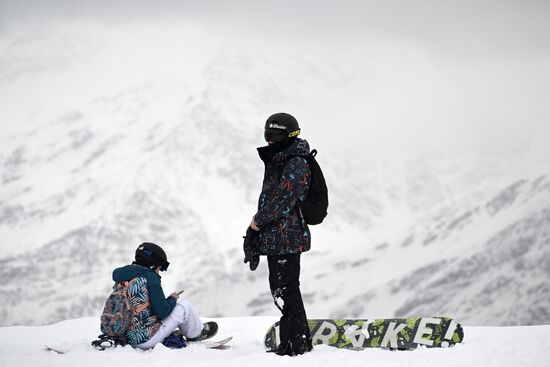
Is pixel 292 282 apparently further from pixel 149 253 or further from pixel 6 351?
pixel 6 351

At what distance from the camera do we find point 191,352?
10188mm

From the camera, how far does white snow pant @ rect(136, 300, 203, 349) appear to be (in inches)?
411

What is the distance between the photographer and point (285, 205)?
951 centimetres

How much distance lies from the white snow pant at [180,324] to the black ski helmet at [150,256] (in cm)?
77

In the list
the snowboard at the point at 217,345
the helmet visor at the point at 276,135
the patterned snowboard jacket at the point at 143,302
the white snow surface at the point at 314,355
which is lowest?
the snowboard at the point at 217,345

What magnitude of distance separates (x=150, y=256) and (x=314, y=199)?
113 inches

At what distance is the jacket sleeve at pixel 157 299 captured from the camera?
10438 millimetres

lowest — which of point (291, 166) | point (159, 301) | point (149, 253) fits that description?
point (159, 301)

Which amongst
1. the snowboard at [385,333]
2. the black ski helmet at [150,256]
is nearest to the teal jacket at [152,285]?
the black ski helmet at [150,256]

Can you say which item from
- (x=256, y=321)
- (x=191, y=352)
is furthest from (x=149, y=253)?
(x=256, y=321)

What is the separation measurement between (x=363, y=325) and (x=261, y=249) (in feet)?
7.16

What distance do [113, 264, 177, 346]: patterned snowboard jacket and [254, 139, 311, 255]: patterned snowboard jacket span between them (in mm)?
1904

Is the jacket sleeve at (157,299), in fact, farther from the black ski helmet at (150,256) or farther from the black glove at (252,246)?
the black glove at (252,246)

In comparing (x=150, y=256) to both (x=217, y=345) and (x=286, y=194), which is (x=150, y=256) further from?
(x=286, y=194)
